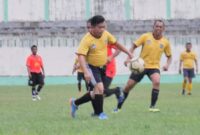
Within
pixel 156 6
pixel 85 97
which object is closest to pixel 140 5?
pixel 156 6

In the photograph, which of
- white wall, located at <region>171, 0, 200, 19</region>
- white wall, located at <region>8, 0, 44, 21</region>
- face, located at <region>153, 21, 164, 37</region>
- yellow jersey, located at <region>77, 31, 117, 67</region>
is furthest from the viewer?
white wall, located at <region>171, 0, 200, 19</region>

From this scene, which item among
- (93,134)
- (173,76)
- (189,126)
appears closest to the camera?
(93,134)

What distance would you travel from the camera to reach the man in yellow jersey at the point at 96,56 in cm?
1187

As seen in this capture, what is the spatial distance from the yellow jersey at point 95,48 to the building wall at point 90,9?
32614 millimetres

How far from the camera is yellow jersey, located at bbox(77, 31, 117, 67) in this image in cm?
1203

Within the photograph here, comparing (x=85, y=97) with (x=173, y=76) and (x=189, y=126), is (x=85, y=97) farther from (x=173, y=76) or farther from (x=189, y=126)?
(x=173, y=76)

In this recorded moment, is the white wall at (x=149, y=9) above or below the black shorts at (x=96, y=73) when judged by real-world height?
above

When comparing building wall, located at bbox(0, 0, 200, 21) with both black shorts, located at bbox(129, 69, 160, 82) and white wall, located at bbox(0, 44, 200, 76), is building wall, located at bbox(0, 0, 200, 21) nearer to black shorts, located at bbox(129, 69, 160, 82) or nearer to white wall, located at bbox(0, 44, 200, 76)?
white wall, located at bbox(0, 44, 200, 76)

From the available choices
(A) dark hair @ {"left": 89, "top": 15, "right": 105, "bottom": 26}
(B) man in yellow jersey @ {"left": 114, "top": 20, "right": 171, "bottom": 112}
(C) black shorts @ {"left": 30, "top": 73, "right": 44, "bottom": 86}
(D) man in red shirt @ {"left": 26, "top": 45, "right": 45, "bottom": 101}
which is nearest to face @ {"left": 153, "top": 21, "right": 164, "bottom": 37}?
(B) man in yellow jersey @ {"left": 114, "top": 20, "right": 171, "bottom": 112}

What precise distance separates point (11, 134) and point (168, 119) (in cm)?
339

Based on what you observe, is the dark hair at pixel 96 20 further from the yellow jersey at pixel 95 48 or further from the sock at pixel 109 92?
the sock at pixel 109 92

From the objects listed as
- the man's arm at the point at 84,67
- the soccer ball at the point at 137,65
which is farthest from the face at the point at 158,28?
the man's arm at the point at 84,67

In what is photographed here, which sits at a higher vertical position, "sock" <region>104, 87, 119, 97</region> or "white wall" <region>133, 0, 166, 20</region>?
"white wall" <region>133, 0, 166, 20</region>

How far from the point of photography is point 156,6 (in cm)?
4541
